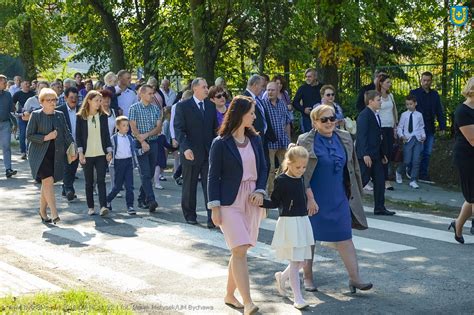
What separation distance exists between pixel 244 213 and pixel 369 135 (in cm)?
598

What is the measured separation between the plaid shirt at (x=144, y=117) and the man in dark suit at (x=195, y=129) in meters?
1.86

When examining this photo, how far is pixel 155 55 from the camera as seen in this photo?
27.1 metres

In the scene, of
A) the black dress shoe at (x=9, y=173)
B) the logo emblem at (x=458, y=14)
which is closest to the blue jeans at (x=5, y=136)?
the black dress shoe at (x=9, y=173)

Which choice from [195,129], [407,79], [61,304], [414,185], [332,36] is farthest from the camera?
[332,36]

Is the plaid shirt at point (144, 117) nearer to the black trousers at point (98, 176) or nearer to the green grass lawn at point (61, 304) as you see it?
the black trousers at point (98, 176)

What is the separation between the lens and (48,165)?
12.7 metres

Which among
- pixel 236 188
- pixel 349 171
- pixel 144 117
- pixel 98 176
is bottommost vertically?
pixel 98 176

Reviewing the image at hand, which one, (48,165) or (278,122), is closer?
(48,165)

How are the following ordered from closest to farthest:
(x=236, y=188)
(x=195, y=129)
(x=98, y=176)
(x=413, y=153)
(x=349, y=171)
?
(x=236, y=188) < (x=349, y=171) < (x=195, y=129) < (x=98, y=176) < (x=413, y=153)

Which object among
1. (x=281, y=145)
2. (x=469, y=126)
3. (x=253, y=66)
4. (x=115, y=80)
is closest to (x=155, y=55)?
(x=253, y=66)

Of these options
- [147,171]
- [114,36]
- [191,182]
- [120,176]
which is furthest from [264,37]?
[191,182]

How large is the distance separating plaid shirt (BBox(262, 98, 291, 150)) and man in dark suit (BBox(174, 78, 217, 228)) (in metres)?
2.08

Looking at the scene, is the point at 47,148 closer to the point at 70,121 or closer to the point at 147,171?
the point at 147,171

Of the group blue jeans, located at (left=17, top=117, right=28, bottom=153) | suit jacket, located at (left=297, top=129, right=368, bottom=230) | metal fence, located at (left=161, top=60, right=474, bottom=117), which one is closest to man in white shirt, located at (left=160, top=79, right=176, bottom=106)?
metal fence, located at (left=161, top=60, right=474, bottom=117)
